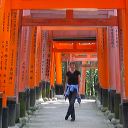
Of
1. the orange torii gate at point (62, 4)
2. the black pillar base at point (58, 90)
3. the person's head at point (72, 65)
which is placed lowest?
the black pillar base at point (58, 90)

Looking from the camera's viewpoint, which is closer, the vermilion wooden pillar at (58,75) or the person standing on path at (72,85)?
the person standing on path at (72,85)

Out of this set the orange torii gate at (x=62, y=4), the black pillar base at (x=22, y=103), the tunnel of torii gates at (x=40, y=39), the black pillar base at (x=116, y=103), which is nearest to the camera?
the tunnel of torii gates at (x=40, y=39)

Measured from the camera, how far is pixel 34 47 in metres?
16.6

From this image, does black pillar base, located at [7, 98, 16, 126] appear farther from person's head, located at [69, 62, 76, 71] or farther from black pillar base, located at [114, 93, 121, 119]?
black pillar base, located at [114, 93, 121, 119]

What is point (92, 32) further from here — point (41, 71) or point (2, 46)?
point (2, 46)

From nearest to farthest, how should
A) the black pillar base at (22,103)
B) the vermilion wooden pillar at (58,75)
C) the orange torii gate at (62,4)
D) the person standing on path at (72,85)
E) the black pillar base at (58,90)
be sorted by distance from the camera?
1. the orange torii gate at (62,4)
2. the person standing on path at (72,85)
3. the black pillar base at (22,103)
4. the black pillar base at (58,90)
5. the vermilion wooden pillar at (58,75)

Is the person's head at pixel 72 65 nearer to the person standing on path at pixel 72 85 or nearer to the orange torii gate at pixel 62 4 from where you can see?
the person standing on path at pixel 72 85

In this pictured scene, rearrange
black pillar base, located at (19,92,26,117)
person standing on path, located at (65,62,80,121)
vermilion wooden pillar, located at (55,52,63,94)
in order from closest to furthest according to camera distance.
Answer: person standing on path, located at (65,62,80,121), black pillar base, located at (19,92,26,117), vermilion wooden pillar, located at (55,52,63,94)

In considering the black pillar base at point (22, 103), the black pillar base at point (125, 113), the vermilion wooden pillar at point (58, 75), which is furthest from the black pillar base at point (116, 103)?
the vermilion wooden pillar at point (58, 75)

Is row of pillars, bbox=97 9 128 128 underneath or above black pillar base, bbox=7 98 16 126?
above

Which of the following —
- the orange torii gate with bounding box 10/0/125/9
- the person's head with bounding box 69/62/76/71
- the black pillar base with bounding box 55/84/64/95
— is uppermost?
the orange torii gate with bounding box 10/0/125/9

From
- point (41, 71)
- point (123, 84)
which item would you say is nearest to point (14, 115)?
point (123, 84)

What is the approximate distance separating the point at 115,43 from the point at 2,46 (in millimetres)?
5095

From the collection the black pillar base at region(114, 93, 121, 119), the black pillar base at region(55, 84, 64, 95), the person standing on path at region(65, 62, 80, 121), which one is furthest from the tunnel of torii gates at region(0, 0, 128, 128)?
the black pillar base at region(55, 84, 64, 95)
